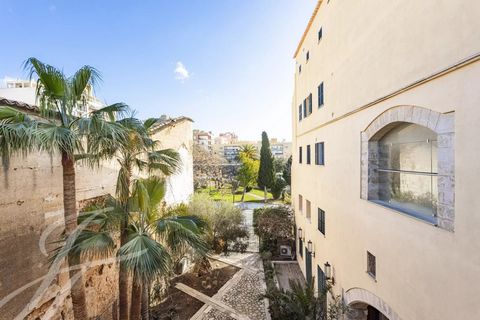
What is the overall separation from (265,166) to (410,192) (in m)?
26.4

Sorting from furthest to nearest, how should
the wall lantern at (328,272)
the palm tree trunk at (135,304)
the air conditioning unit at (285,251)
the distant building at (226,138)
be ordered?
the distant building at (226,138), the air conditioning unit at (285,251), the wall lantern at (328,272), the palm tree trunk at (135,304)

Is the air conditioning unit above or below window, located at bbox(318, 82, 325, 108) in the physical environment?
below

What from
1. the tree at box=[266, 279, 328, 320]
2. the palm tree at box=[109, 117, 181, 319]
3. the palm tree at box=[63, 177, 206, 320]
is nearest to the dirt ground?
the palm tree at box=[63, 177, 206, 320]

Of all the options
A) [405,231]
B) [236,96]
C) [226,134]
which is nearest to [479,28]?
[405,231]

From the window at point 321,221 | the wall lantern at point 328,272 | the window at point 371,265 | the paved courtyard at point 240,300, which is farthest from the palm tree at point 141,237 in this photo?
the window at point 321,221

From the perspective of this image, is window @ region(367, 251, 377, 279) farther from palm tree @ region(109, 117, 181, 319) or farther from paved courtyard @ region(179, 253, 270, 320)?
palm tree @ region(109, 117, 181, 319)

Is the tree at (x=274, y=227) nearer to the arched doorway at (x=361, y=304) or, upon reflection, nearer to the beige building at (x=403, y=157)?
the beige building at (x=403, y=157)

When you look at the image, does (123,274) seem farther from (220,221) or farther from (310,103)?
(310,103)

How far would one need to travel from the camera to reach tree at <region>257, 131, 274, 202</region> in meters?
29.7

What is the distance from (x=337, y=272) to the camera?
279 inches

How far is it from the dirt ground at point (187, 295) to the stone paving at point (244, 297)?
→ 408 millimetres

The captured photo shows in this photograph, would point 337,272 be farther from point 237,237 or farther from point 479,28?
point 237,237

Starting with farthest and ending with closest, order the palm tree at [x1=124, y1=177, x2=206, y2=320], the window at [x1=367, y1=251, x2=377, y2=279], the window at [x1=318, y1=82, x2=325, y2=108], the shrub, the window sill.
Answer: the shrub < the window at [x1=318, y1=82, x2=325, y2=108] < the window at [x1=367, y1=251, x2=377, y2=279] < the palm tree at [x1=124, y1=177, x2=206, y2=320] < the window sill

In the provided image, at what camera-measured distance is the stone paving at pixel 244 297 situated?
8.79 meters
